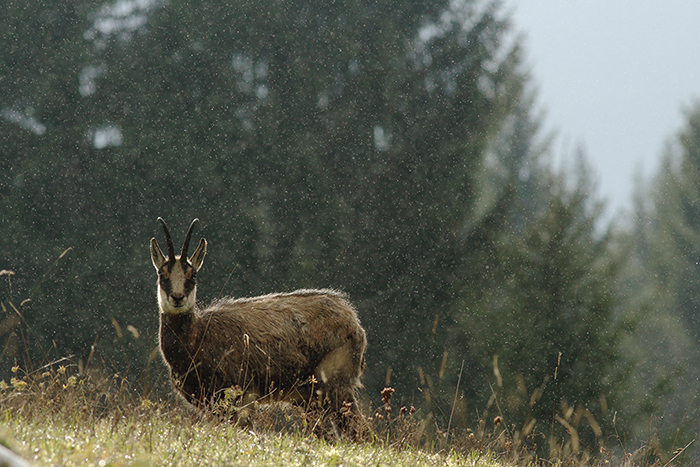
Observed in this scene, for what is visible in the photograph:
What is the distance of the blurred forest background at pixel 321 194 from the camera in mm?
13156

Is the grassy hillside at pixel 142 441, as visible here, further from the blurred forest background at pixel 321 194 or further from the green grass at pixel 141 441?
the blurred forest background at pixel 321 194

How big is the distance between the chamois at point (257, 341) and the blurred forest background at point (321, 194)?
6.43 m

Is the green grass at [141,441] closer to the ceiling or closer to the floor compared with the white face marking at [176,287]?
closer to the floor

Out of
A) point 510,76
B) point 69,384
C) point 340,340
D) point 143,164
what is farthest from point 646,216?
point 69,384

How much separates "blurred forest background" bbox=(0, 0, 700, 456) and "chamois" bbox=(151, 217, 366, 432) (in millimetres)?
6426

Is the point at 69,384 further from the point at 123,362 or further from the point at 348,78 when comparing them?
the point at 348,78

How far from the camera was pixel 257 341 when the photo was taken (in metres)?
6.58

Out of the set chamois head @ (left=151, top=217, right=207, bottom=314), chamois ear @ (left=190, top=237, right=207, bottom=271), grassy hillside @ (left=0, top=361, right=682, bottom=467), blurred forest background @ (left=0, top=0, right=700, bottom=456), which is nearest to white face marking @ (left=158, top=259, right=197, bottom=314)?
chamois head @ (left=151, top=217, right=207, bottom=314)

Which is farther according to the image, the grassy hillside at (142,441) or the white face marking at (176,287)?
the white face marking at (176,287)

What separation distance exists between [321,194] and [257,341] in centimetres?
908

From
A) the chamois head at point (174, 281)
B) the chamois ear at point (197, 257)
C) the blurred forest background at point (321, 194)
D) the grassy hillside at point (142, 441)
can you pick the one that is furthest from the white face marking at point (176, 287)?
the blurred forest background at point (321, 194)

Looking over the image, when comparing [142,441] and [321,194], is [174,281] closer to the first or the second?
[142,441]

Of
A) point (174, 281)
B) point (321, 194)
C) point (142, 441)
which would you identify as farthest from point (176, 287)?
point (321, 194)

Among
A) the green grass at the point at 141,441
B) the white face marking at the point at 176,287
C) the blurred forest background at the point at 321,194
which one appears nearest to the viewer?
the green grass at the point at 141,441
